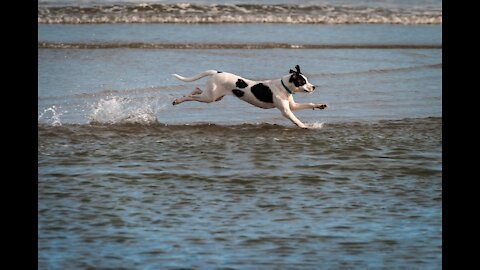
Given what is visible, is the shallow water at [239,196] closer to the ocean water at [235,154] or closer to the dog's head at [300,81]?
the ocean water at [235,154]

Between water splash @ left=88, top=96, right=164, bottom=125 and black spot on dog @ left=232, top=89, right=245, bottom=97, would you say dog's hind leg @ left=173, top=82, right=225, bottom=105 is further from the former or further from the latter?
water splash @ left=88, top=96, right=164, bottom=125

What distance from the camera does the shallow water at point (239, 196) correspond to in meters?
6.13

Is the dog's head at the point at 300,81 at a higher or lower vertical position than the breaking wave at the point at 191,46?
lower

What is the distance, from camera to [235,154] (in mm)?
9438

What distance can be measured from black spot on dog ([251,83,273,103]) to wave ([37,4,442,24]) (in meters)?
9.44

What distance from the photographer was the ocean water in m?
6.30

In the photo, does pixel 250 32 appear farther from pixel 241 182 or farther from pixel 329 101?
pixel 241 182

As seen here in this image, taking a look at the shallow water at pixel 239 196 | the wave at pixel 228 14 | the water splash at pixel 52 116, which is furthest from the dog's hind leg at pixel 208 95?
the wave at pixel 228 14

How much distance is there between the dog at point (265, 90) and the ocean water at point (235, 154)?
0.26 meters

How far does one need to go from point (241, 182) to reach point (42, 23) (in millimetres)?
12659

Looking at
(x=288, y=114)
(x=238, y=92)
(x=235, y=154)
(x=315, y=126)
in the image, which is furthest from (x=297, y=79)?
(x=235, y=154)

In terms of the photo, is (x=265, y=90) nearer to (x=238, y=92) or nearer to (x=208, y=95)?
(x=238, y=92)

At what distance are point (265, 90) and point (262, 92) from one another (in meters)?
0.04

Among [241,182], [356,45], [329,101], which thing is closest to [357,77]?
[329,101]
